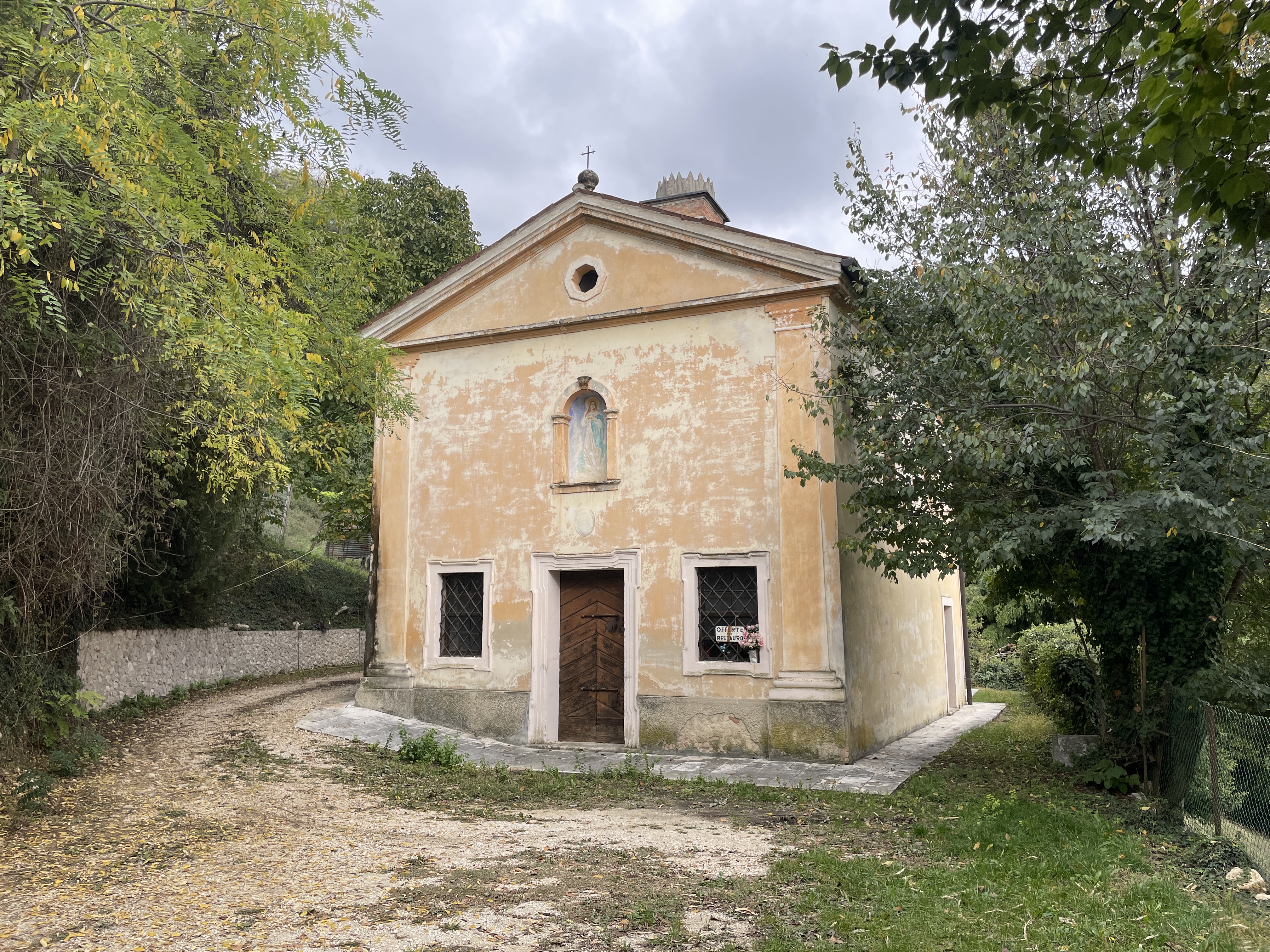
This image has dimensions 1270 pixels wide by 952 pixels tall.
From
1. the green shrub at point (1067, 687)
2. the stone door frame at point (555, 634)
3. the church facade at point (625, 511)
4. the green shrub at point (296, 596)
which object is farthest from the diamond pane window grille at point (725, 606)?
the green shrub at point (296, 596)

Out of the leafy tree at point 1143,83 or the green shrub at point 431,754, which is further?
the green shrub at point 431,754

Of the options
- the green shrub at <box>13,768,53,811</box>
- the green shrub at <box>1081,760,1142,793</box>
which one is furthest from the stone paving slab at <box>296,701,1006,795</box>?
the green shrub at <box>13,768,53,811</box>

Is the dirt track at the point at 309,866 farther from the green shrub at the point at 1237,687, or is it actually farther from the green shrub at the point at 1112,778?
the green shrub at the point at 1237,687

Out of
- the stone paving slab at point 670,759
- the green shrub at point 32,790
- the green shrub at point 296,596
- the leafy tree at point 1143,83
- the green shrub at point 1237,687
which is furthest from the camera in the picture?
the green shrub at point 296,596

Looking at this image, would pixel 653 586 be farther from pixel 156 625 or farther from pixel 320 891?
pixel 156 625

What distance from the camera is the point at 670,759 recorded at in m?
10.8

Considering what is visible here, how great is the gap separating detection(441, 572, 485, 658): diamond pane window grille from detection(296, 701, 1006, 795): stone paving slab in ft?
3.64

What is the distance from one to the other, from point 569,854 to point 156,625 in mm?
11365

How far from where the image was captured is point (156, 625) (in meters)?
14.9

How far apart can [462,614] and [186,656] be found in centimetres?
611

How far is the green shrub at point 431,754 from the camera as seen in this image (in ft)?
34.0

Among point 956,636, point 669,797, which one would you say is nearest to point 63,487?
point 669,797

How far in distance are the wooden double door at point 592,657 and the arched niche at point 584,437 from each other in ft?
4.25

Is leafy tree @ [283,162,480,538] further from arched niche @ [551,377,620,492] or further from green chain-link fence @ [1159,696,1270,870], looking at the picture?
green chain-link fence @ [1159,696,1270,870]
